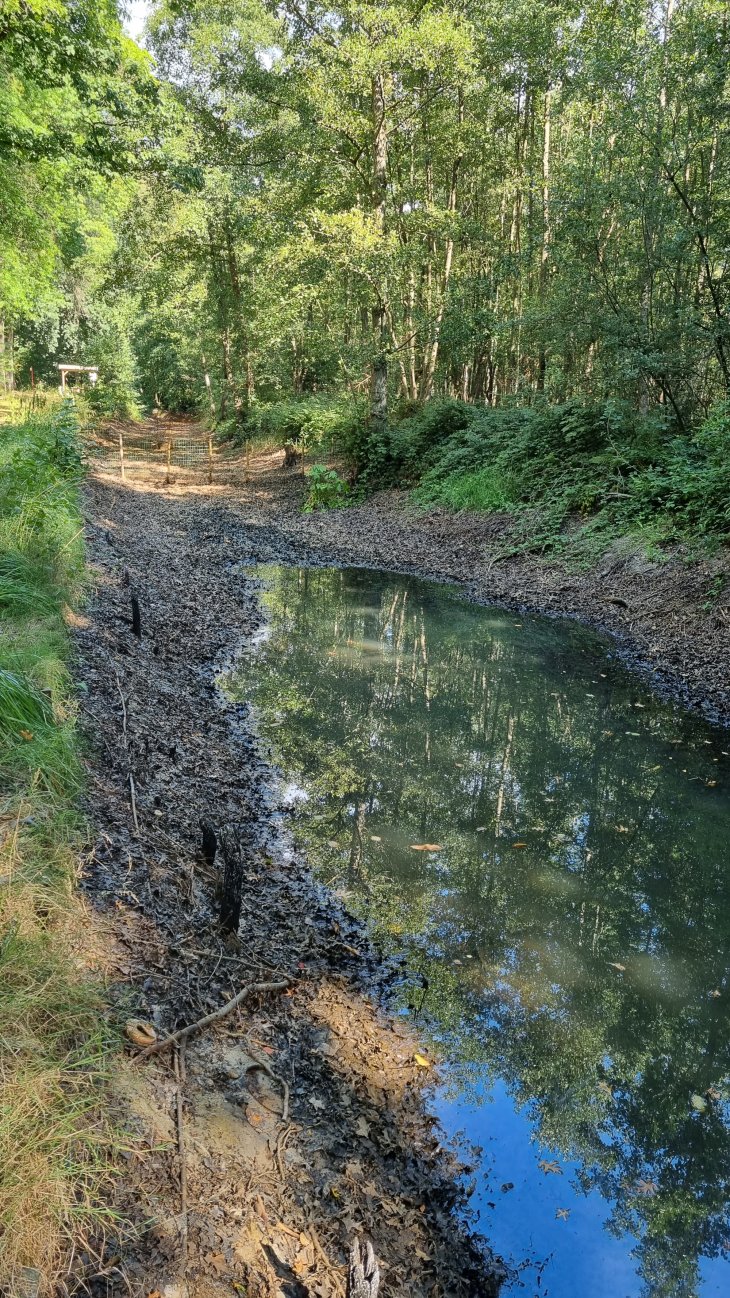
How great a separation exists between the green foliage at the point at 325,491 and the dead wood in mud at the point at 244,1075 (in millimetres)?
14494

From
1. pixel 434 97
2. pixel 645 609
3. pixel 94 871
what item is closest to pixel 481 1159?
pixel 94 871

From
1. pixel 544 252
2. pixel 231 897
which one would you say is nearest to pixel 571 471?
pixel 544 252

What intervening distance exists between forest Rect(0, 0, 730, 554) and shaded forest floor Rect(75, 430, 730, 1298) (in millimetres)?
7150

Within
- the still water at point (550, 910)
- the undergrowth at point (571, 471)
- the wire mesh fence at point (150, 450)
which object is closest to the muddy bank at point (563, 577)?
Result: the undergrowth at point (571, 471)

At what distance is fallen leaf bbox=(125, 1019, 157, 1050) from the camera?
2.82m

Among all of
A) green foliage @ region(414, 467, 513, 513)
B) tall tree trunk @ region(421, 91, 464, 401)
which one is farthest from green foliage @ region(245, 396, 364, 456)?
green foliage @ region(414, 467, 513, 513)

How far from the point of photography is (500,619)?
38.5 ft

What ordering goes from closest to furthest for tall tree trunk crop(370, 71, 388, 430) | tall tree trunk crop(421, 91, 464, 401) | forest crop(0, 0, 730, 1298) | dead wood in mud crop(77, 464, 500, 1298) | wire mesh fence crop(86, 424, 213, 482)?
dead wood in mud crop(77, 464, 500, 1298)
forest crop(0, 0, 730, 1298)
tall tree trunk crop(370, 71, 388, 430)
tall tree trunk crop(421, 91, 464, 401)
wire mesh fence crop(86, 424, 213, 482)

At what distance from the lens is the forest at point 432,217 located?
11.5m

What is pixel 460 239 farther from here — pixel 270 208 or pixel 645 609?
pixel 645 609

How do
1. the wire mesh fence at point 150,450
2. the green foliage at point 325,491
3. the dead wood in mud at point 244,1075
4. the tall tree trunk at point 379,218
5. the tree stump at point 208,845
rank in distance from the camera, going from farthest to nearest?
the wire mesh fence at point 150,450
the green foliage at point 325,491
the tall tree trunk at point 379,218
the tree stump at point 208,845
the dead wood in mud at point 244,1075

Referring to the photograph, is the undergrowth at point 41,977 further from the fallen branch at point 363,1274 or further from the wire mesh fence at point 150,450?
the wire mesh fence at point 150,450

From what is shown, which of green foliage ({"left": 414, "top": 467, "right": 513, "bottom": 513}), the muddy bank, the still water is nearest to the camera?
the still water

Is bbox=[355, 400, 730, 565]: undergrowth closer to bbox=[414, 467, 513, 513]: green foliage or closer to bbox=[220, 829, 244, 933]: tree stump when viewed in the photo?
bbox=[414, 467, 513, 513]: green foliage
